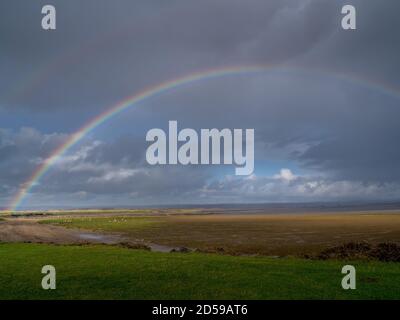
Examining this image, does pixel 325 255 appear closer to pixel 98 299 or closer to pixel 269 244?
pixel 269 244

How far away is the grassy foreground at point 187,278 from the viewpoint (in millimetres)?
19469

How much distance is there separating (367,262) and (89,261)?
2000cm

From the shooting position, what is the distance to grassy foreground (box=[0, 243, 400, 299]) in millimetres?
19469

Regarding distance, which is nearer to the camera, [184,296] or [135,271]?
[184,296]

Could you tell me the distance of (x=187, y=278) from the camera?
75.0 ft
